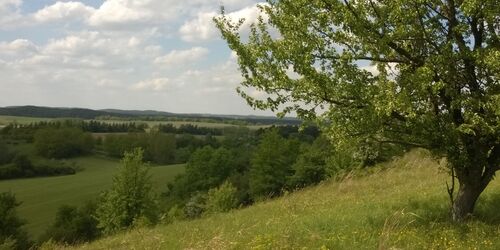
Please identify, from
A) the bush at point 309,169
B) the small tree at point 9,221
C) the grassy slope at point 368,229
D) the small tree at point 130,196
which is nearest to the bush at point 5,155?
the small tree at point 9,221

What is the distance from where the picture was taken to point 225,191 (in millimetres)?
47812

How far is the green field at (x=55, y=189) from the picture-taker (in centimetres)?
9122

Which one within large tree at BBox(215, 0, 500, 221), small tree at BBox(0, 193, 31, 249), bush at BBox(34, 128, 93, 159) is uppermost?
large tree at BBox(215, 0, 500, 221)

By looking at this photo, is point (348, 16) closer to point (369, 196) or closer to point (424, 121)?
point (424, 121)

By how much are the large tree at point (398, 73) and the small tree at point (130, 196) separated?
3353 centimetres

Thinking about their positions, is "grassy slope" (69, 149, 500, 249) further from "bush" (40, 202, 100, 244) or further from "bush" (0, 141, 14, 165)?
"bush" (0, 141, 14, 165)

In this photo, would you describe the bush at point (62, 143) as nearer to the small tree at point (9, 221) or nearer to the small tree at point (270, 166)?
the small tree at point (9, 221)

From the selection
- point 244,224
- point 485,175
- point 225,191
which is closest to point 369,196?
point 244,224

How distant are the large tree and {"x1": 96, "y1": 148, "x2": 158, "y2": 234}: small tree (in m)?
33.5

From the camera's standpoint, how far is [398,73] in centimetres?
1186

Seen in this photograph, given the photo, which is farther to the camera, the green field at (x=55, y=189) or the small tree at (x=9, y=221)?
the green field at (x=55, y=189)

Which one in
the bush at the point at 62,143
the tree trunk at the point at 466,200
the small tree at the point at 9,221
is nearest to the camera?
the tree trunk at the point at 466,200

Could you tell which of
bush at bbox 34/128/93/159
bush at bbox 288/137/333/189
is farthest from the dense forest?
bush at bbox 34/128/93/159

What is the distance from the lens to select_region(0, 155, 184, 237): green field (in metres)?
91.2
